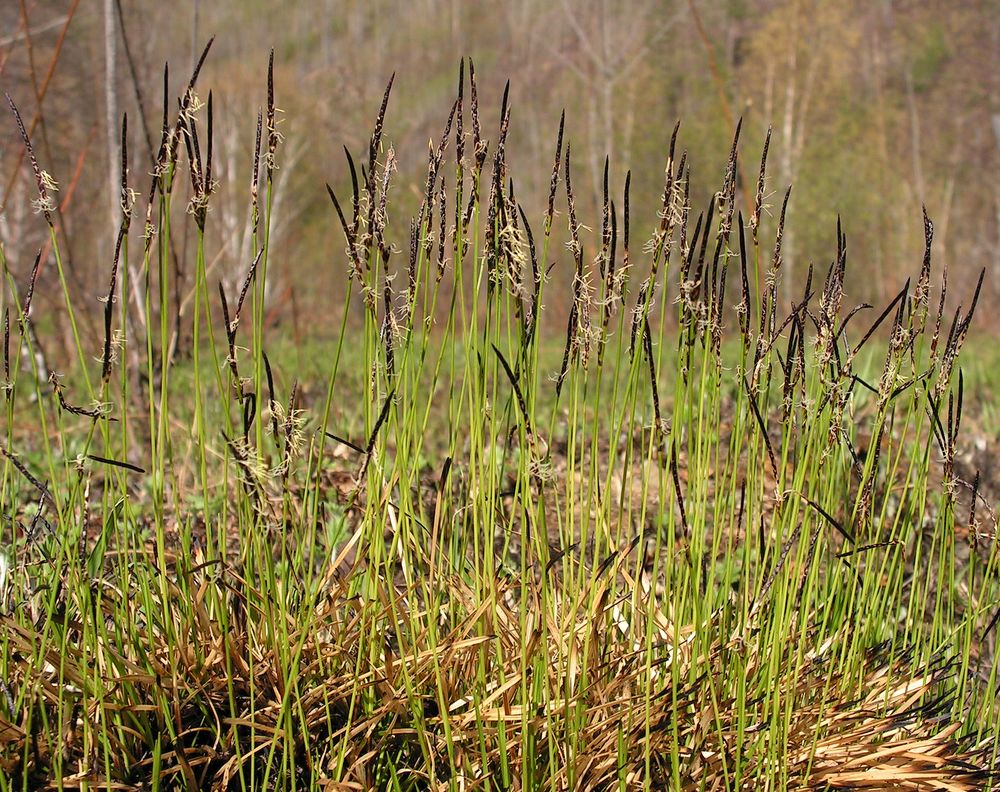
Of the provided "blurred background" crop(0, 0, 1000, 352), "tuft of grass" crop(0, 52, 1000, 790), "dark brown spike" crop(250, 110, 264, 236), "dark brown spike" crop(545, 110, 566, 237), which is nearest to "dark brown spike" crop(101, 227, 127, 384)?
"tuft of grass" crop(0, 52, 1000, 790)

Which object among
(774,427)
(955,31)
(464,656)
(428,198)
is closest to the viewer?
(428,198)

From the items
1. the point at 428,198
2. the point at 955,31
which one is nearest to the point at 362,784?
the point at 428,198

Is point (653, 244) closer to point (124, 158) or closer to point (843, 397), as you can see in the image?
point (843, 397)

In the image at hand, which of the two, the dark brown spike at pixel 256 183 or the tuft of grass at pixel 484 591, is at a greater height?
the dark brown spike at pixel 256 183

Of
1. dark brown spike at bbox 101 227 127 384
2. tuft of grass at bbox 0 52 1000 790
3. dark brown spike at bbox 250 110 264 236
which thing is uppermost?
dark brown spike at bbox 250 110 264 236

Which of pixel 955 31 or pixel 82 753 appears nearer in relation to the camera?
pixel 82 753

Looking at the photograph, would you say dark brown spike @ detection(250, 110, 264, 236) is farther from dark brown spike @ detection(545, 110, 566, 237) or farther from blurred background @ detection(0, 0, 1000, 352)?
blurred background @ detection(0, 0, 1000, 352)

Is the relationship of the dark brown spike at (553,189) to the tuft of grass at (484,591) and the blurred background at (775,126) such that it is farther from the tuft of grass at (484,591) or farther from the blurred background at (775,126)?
the blurred background at (775,126)

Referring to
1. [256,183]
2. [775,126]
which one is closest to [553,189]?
[256,183]

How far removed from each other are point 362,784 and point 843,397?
2.54ft

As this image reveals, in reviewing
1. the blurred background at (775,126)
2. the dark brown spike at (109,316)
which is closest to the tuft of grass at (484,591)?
the dark brown spike at (109,316)

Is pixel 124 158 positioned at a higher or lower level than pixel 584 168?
higher

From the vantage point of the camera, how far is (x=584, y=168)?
14.5 m

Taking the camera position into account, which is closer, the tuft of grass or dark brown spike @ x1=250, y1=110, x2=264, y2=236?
dark brown spike @ x1=250, y1=110, x2=264, y2=236
